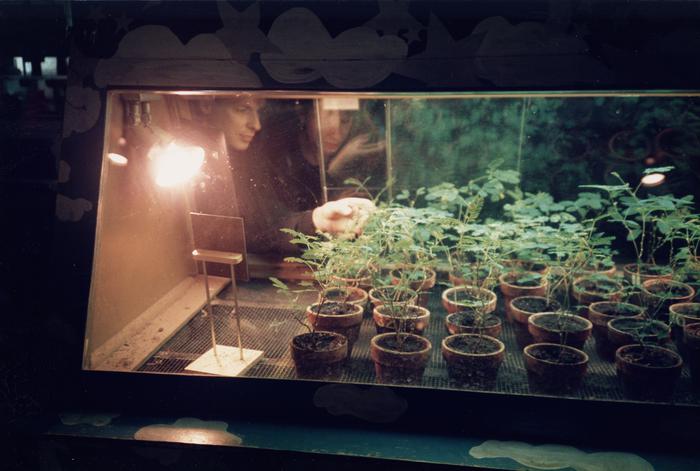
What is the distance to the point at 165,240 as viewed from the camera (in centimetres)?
480

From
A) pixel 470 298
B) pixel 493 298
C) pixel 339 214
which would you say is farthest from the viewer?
pixel 339 214

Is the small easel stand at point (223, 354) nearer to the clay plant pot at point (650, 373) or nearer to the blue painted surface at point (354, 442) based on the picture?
the blue painted surface at point (354, 442)

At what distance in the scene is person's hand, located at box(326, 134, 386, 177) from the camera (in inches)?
190

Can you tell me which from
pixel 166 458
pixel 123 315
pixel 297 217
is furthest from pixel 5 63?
pixel 166 458

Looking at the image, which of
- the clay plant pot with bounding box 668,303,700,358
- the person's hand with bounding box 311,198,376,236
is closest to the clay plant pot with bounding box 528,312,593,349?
the clay plant pot with bounding box 668,303,700,358

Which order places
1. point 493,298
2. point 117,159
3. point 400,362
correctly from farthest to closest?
point 493,298, point 117,159, point 400,362

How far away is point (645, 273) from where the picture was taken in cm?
463

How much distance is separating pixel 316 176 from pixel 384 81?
6.81 ft

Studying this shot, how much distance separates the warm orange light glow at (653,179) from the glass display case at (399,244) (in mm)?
60

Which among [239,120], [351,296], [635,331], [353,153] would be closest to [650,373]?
[635,331]

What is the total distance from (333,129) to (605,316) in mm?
2713

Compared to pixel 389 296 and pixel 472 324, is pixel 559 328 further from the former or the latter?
pixel 389 296

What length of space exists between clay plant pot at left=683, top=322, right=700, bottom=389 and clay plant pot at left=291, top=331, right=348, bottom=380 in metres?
2.22

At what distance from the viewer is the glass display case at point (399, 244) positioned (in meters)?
3.38
